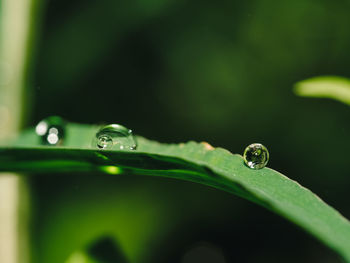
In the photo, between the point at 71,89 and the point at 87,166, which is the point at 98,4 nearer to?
the point at 71,89

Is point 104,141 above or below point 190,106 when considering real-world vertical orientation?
below

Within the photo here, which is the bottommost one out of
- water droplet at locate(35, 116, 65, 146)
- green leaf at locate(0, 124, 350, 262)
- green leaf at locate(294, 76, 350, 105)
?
green leaf at locate(0, 124, 350, 262)

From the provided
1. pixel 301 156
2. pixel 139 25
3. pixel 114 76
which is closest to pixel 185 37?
pixel 139 25

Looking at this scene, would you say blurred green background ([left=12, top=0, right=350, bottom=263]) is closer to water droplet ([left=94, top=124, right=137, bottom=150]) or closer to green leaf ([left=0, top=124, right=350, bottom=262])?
water droplet ([left=94, top=124, right=137, bottom=150])

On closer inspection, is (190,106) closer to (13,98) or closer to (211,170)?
(13,98)

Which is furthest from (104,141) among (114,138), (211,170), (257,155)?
(211,170)

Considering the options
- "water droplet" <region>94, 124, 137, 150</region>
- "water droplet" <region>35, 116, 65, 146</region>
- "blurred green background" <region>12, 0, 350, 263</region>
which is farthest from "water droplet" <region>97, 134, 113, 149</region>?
"blurred green background" <region>12, 0, 350, 263</region>
